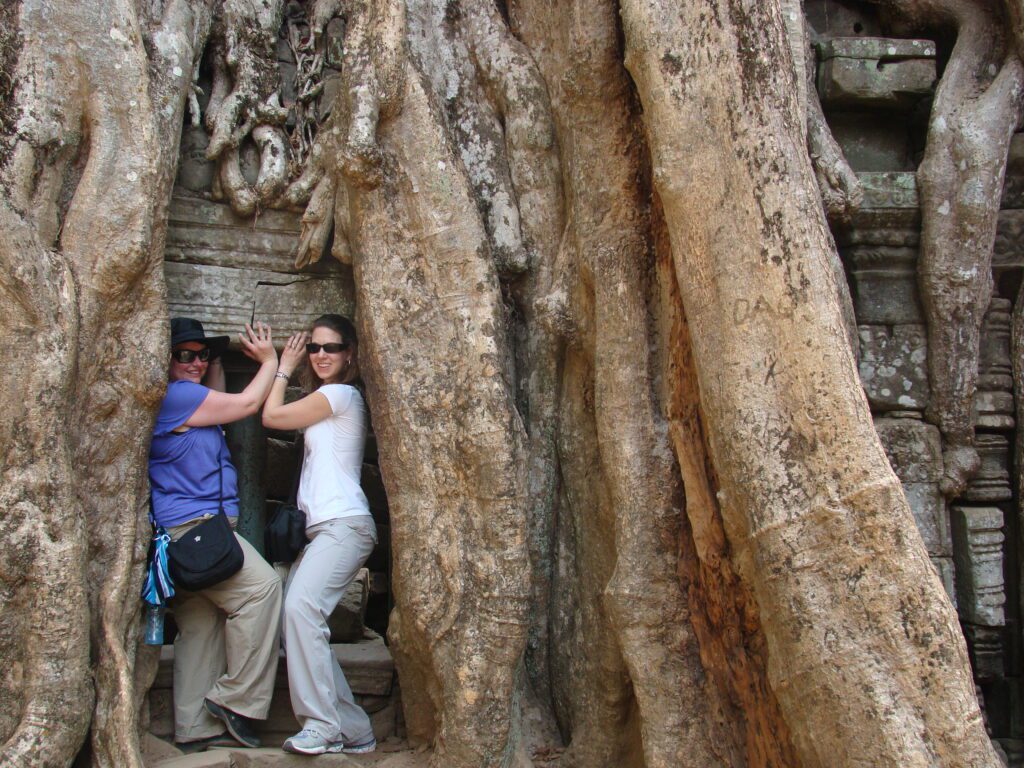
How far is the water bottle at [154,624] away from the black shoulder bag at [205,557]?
0.12 metres

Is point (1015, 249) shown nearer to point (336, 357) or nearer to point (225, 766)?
point (336, 357)

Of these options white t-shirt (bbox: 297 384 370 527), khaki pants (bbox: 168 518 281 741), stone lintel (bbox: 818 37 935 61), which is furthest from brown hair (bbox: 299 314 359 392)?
stone lintel (bbox: 818 37 935 61)

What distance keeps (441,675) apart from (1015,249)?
8.74 feet

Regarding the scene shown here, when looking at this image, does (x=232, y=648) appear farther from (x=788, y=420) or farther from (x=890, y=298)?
(x=890, y=298)

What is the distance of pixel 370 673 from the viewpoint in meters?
3.92

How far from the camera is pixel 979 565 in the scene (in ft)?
13.0

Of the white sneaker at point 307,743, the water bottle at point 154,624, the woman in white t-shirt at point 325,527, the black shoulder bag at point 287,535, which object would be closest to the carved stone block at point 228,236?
the woman in white t-shirt at point 325,527

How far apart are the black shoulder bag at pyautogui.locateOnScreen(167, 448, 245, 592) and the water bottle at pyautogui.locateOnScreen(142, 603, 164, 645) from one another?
12 centimetres

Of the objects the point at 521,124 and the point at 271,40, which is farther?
the point at 271,40

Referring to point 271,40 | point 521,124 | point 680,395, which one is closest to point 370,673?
point 680,395

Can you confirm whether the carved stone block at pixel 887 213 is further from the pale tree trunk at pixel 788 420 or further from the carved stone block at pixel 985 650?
the carved stone block at pixel 985 650

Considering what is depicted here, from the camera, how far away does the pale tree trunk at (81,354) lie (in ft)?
10.4

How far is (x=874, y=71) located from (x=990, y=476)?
1590mm

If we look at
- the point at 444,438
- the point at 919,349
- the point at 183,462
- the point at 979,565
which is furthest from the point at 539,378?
the point at 979,565
